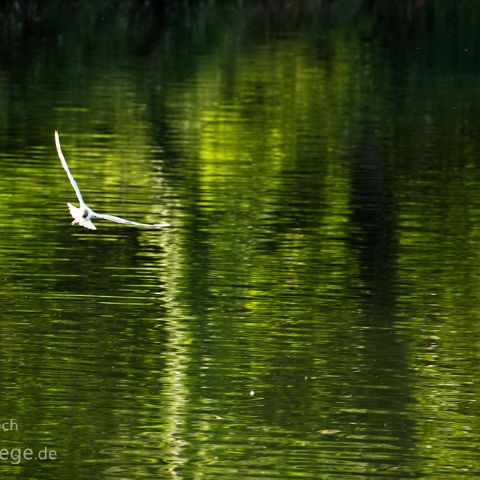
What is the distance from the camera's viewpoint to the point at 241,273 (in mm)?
25844

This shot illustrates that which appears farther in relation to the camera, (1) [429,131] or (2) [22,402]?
(1) [429,131]

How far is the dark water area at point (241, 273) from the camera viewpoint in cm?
1831

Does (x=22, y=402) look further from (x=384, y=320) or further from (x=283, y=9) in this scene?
(x=283, y=9)

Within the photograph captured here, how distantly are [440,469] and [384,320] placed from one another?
5869 mm

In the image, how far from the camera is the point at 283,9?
69.4 meters

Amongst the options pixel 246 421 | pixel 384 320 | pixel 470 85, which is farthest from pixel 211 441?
pixel 470 85

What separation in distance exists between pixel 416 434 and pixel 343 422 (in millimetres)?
702

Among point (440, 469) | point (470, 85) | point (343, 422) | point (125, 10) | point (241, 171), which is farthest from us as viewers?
point (125, 10)

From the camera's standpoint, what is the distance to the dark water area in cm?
1831

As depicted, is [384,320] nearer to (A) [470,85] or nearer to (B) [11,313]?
(B) [11,313]

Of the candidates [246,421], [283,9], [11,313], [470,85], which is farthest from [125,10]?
[246,421]

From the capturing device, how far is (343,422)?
18828 mm

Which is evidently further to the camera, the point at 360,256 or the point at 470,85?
the point at 470,85

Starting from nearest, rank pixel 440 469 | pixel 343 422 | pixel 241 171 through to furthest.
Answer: pixel 440 469 < pixel 343 422 < pixel 241 171
